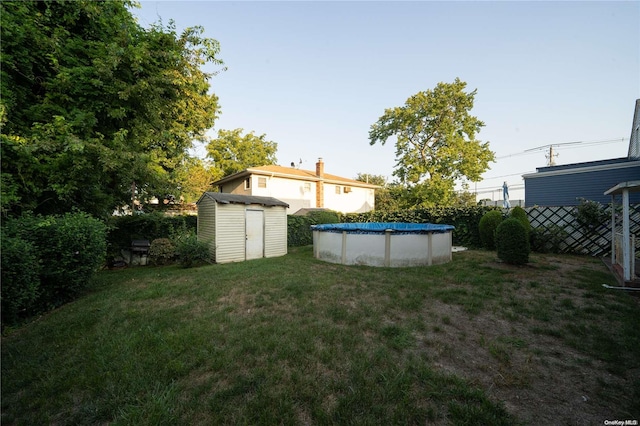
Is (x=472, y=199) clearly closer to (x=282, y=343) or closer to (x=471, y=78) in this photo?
(x=471, y=78)

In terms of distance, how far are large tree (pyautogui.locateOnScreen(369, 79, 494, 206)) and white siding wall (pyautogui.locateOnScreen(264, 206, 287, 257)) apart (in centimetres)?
1321

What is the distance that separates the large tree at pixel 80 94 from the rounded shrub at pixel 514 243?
11.9 meters

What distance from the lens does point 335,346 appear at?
3332mm

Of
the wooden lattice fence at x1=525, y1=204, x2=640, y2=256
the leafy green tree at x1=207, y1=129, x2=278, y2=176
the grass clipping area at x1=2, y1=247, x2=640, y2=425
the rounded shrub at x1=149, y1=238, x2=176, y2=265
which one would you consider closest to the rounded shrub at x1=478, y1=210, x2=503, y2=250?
the wooden lattice fence at x1=525, y1=204, x2=640, y2=256

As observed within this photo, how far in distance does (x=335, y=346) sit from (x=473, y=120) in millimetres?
23881

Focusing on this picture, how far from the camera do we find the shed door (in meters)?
10.7

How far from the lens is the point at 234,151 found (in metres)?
31.7

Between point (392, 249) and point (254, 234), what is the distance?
20.2 ft

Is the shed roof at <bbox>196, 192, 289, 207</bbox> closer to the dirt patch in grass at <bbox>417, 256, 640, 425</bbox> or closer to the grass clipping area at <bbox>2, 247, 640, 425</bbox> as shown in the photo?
the grass clipping area at <bbox>2, 247, 640, 425</bbox>

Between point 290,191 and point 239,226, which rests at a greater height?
point 290,191

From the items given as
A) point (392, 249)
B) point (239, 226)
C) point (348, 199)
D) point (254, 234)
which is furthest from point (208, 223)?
point (348, 199)

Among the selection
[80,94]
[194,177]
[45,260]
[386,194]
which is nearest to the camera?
[45,260]

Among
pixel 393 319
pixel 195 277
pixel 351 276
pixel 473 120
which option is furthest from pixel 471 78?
pixel 195 277

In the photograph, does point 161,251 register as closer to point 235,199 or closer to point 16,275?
point 235,199
